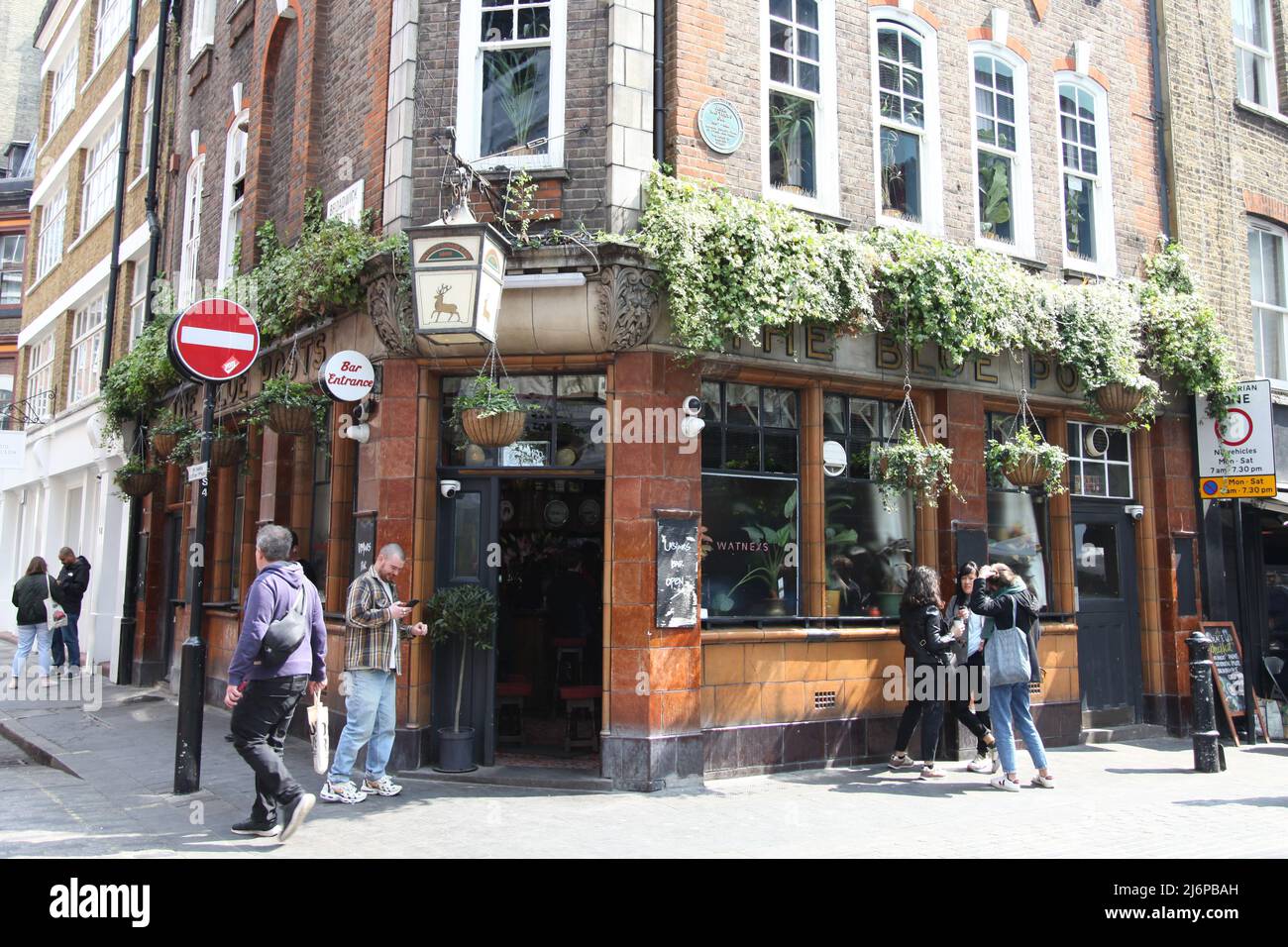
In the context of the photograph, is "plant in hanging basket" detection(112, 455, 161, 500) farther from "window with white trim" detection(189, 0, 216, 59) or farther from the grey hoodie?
the grey hoodie

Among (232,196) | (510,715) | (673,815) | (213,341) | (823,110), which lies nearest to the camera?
(673,815)

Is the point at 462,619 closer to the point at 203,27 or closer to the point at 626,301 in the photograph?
the point at 626,301

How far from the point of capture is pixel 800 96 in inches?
387

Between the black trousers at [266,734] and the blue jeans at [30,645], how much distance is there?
32.4ft

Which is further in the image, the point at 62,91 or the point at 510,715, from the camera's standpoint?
the point at 62,91

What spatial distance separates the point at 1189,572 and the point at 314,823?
10.1 meters

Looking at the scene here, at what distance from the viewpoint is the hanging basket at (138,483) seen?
48.0ft

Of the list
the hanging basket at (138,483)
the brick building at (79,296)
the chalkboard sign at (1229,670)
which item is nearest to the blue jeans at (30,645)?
the brick building at (79,296)

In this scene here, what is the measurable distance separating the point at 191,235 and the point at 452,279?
32.2 ft

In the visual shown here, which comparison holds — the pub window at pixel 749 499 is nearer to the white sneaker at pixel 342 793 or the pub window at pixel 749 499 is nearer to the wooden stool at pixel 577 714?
the wooden stool at pixel 577 714

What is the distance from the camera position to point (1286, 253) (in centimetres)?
1381

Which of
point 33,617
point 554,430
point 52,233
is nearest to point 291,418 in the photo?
point 554,430

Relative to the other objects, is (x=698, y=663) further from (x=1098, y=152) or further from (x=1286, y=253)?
(x=1286, y=253)

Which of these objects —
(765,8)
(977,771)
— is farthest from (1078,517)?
(765,8)
